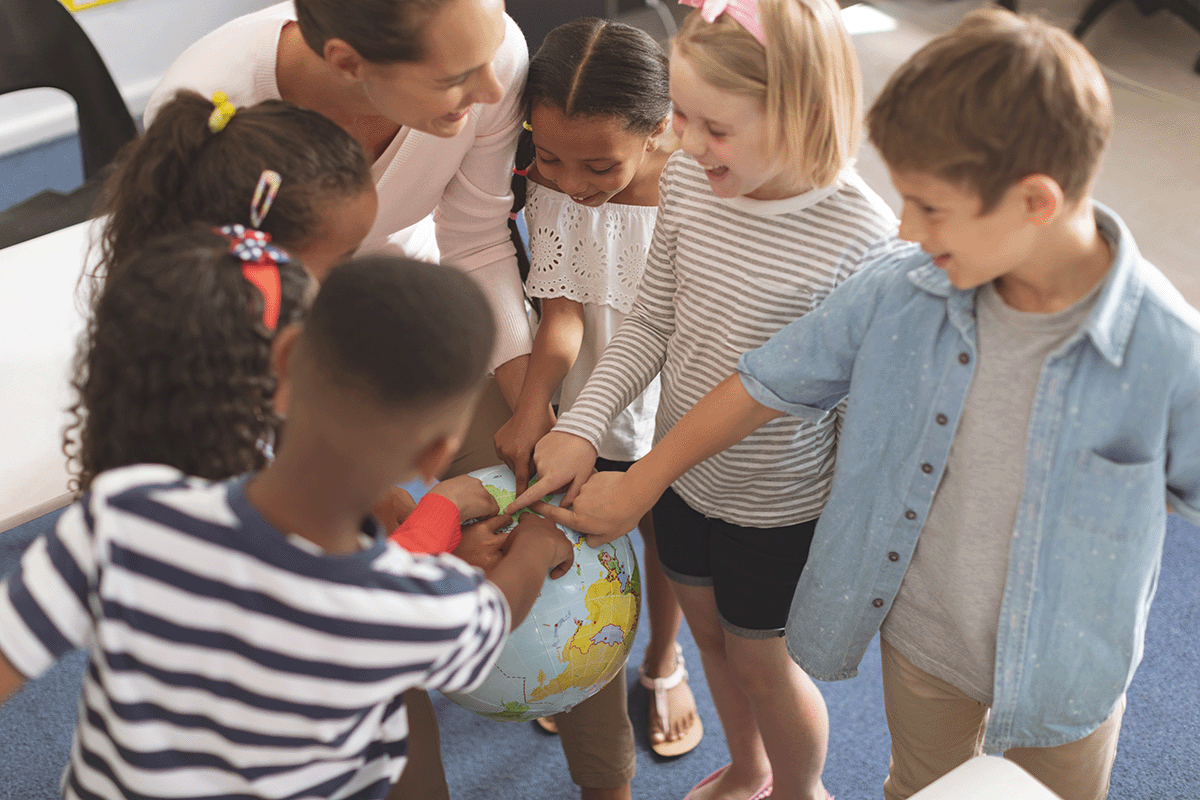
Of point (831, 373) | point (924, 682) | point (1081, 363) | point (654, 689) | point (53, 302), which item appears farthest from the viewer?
point (654, 689)

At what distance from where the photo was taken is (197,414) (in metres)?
0.94

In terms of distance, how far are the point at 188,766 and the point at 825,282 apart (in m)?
0.90

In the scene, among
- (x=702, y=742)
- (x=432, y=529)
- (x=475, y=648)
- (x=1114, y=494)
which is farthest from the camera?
(x=702, y=742)

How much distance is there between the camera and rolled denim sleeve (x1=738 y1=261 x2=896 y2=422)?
1.14 m

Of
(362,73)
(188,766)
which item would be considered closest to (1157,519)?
(188,766)

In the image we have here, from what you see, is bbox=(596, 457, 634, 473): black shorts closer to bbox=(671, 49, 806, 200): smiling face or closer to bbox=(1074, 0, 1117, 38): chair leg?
bbox=(671, 49, 806, 200): smiling face

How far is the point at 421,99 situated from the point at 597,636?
2.47ft

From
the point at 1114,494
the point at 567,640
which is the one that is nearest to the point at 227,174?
the point at 567,640

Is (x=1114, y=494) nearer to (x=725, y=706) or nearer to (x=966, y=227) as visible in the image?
(x=966, y=227)

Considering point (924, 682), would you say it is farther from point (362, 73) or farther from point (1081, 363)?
point (362, 73)

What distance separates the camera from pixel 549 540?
49.0 inches

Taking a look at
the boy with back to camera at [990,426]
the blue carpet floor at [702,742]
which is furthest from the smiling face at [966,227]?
the blue carpet floor at [702,742]

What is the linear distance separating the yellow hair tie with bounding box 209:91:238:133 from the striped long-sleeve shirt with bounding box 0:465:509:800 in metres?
0.48

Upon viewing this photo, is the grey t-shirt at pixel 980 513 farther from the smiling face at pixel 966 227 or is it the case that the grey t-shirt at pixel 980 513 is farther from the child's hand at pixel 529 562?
the child's hand at pixel 529 562
